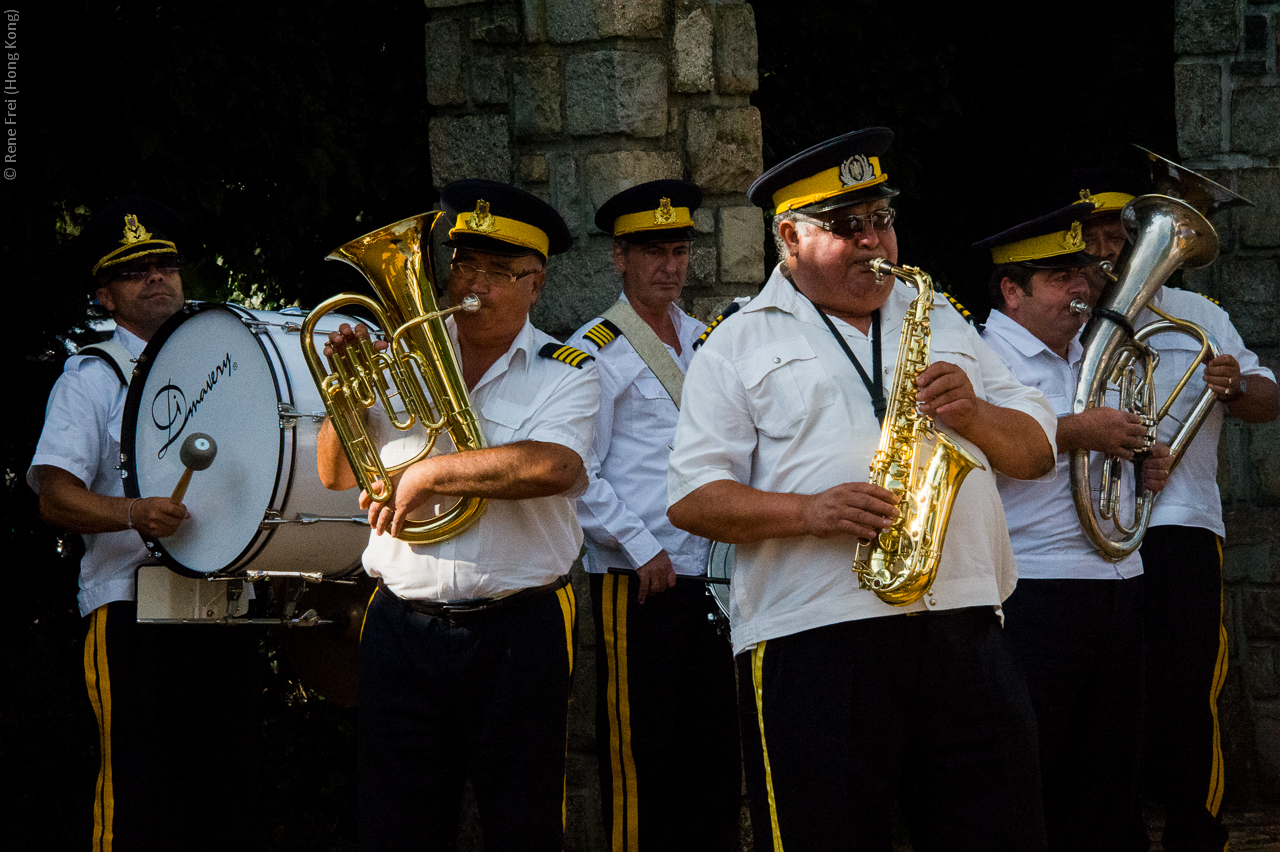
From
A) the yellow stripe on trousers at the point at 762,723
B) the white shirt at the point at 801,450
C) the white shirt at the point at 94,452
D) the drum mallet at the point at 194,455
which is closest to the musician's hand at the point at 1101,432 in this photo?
the white shirt at the point at 801,450

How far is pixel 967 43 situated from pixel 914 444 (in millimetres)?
5156

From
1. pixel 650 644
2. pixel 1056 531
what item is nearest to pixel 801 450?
pixel 1056 531

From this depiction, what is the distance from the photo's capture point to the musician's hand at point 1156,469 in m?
→ 4.64

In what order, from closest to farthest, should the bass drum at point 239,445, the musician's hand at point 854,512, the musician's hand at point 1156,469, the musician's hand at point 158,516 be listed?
the musician's hand at point 854,512 → the bass drum at point 239,445 → the musician's hand at point 158,516 → the musician's hand at point 1156,469

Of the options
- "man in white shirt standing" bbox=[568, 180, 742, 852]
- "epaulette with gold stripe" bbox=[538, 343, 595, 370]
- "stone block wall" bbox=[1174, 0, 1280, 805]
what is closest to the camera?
"epaulette with gold stripe" bbox=[538, 343, 595, 370]

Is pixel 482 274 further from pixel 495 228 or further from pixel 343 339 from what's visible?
pixel 343 339

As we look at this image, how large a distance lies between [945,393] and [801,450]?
1.09 feet

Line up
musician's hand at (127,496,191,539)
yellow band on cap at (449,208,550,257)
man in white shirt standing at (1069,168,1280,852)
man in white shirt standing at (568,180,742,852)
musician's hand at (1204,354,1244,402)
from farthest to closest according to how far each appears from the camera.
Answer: man in white shirt standing at (1069,168,1280,852)
musician's hand at (1204,354,1244,402)
man in white shirt standing at (568,180,742,852)
musician's hand at (127,496,191,539)
yellow band on cap at (449,208,550,257)

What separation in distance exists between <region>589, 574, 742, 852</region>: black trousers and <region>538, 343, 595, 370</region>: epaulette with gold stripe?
101 cm

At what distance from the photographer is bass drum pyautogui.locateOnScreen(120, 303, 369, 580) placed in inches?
166

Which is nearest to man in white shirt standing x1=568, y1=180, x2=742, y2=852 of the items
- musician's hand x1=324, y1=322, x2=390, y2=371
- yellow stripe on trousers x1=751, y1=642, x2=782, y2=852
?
musician's hand x1=324, y1=322, x2=390, y2=371

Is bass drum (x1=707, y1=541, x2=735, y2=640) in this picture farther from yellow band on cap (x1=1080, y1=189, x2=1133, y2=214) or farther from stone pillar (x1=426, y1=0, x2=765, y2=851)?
yellow band on cap (x1=1080, y1=189, x2=1133, y2=214)

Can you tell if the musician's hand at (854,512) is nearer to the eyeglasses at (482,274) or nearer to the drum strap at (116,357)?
the eyeglasses at (482,274)

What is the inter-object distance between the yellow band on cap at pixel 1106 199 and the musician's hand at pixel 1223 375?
0.58 meters
